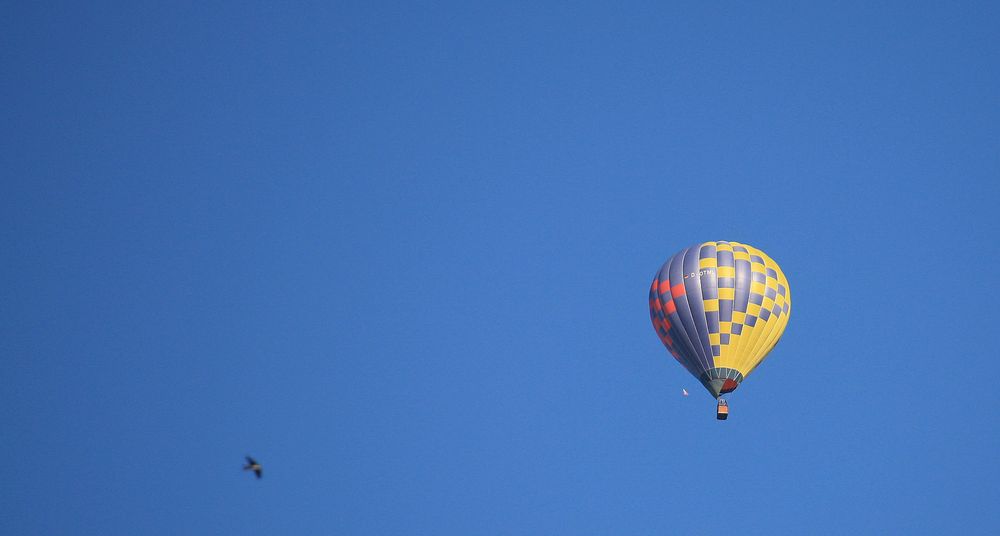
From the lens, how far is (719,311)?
2099 inches

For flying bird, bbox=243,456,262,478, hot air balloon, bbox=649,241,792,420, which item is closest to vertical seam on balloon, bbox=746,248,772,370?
hot air balloon, bbox=649,241,792,420

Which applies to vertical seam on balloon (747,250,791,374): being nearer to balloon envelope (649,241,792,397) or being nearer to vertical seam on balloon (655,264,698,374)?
balloon envelope (649,241,792,397)

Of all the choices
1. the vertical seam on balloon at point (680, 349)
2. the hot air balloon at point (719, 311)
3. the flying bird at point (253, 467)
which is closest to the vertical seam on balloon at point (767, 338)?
the hot air balloon at point (719, 311)

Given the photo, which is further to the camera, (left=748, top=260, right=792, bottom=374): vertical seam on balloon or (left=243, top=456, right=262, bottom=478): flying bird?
(left=748, top=260, right=792, bottom=374): vertical seam on balloon

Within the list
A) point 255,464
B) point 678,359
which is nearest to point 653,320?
point 678,359

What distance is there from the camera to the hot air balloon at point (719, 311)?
53.0m

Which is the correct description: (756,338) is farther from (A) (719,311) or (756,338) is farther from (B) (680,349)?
(B) (680,349)

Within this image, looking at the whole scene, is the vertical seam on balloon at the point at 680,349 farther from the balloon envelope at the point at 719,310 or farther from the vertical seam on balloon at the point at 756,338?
the vertical seam on balloon at the point at 756,338

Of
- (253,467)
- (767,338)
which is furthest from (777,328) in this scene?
(253,467)

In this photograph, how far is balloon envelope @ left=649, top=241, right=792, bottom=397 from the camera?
174ft

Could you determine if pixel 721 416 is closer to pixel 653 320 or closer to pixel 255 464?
pixel 653 320

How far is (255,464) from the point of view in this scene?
114 ft

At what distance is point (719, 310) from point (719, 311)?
0.04 m

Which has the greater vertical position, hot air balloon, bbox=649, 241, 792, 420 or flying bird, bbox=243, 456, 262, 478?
hot air balloon, bbox=649, 241, 792, 420
